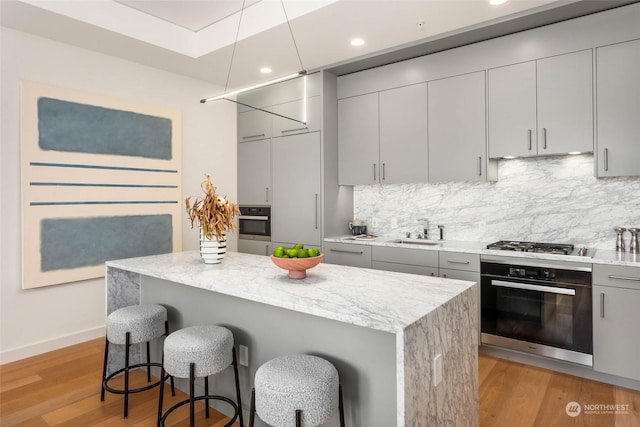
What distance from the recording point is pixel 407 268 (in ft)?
11.8

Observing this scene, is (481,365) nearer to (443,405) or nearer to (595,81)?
(443,405)

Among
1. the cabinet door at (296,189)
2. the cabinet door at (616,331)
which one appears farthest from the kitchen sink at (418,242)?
the cabinet door at (616,331)

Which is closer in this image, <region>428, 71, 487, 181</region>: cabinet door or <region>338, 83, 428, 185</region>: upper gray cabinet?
<region>428, 71, 487, 181</region>: cabinet door

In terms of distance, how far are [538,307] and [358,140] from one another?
236 centimetres

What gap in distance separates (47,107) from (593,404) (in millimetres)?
4822

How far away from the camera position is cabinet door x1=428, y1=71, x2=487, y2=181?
3.45 metres

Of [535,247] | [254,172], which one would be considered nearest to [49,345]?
[254,172]

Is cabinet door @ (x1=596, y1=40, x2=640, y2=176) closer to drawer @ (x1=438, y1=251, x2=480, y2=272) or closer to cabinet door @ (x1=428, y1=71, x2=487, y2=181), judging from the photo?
cabinet door @ (x1=428, y1=71, x2=487, y2=181)

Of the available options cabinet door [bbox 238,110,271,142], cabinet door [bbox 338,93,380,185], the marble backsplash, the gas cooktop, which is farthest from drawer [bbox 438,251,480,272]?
cabinet door [bbox 238,110,271,142]

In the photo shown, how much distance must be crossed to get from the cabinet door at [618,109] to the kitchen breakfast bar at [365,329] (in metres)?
1.83

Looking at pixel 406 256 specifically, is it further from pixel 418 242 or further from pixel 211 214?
pixel 211 214

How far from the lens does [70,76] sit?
3570 millimetres

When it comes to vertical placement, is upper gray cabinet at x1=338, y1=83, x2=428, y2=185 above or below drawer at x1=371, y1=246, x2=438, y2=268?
above

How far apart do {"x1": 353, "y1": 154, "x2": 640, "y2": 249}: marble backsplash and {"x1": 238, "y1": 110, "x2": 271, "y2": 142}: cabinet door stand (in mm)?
1666
